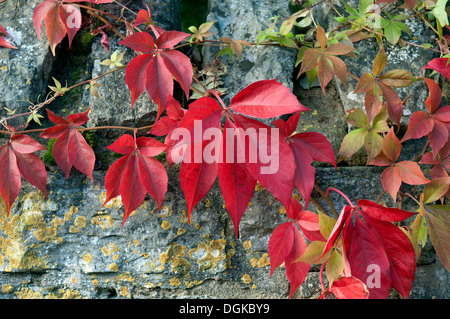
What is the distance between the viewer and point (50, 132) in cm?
99

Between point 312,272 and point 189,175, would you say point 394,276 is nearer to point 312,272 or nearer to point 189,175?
point 312,272

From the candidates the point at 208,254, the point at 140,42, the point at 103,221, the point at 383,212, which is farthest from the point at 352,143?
the point at 103,221

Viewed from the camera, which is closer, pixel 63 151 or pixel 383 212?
pixel 383 212

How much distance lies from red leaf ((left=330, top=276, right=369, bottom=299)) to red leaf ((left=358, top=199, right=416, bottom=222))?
15 cm

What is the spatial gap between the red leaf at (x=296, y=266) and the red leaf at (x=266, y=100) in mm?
368

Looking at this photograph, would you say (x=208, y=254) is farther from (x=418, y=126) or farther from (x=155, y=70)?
(x=418, y=126)

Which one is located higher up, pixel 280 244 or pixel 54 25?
pixel 54 25

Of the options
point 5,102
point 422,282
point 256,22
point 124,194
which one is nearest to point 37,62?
point 5,102

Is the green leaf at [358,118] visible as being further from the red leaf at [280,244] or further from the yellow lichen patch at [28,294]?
the yellow lichen patch at [28,294]

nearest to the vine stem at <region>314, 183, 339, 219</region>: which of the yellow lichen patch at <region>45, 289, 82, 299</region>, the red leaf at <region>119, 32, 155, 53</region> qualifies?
the red leaf at <region>119, 32, 155, 53</region>

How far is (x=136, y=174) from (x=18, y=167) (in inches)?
12.3

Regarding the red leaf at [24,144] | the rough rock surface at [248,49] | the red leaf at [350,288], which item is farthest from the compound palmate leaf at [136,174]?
the red leaf at [350,288]

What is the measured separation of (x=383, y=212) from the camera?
0.85 meters

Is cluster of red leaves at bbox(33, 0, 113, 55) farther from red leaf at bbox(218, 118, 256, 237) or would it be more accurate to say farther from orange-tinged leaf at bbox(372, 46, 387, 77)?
orange-tinged leaf at bbox(372, 46, 387, 77)
